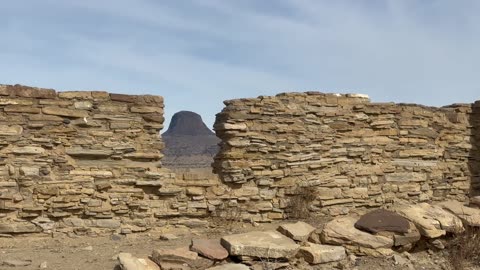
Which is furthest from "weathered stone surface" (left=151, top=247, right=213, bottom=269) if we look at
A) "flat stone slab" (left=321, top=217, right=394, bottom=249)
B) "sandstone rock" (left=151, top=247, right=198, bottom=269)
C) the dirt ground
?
"flat stone slab" (left=321, top=217, right=394, bottom=249)

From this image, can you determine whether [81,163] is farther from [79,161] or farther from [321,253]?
[321,253]

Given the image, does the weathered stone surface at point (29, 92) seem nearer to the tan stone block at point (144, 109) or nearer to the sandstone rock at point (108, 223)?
the tan stone block at point (144, 109)

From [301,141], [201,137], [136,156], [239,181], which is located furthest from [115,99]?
[201,137]

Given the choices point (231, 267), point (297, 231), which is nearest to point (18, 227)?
point (231, 267)

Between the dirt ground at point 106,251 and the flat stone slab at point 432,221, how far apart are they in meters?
0.26

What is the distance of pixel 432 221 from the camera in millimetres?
5441

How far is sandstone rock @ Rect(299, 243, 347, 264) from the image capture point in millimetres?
4730

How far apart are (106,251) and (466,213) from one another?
4423mm

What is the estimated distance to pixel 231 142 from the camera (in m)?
7.18

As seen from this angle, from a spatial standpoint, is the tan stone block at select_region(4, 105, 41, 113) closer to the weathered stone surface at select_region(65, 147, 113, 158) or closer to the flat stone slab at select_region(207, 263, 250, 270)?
the weathered stone surface at select_region(65, 147, 113, 158)

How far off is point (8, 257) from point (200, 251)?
2.41 m

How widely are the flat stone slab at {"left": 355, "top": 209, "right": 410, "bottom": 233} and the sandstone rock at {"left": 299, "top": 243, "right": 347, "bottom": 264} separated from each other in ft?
1.58

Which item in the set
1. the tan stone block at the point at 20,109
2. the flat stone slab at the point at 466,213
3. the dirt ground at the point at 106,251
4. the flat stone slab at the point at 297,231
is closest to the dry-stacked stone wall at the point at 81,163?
the tan stone block at the point at 20,109

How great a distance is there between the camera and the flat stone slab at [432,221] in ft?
17.4
